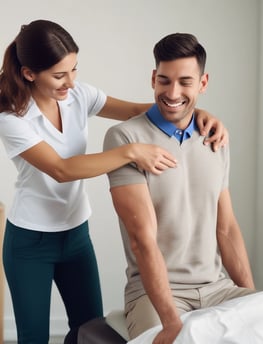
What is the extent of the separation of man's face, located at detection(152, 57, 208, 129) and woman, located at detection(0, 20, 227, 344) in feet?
0.34

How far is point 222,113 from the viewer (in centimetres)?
286

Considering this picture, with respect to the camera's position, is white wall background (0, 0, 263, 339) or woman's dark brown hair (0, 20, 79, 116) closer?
woman's dark brown hair (0, 20, 79, 116)

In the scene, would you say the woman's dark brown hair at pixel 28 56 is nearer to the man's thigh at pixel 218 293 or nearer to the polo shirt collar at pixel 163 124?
the polo shirt collar at pixel 163 124

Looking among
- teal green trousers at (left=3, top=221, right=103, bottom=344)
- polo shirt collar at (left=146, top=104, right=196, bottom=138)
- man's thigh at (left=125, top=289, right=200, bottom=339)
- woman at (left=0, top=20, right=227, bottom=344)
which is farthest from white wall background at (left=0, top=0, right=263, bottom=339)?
man's thigh at (left=125, top=289, right=200, bottom=339)

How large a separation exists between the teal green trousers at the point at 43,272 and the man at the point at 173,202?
22 centimetres

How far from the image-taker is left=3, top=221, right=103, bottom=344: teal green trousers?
198 centimetres

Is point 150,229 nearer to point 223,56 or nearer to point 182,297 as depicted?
point 182,297

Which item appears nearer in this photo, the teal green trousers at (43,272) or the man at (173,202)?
the man at (173,202)

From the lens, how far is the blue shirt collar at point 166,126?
1.85m

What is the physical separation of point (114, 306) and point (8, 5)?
1.38 meters

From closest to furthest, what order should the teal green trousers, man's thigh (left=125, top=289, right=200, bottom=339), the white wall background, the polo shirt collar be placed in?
man's thigh (left=125, top=289, right=200, bottom=339) → the polo shirt collar → the teal green trousers → the white wall background

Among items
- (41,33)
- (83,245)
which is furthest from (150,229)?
(41,33)

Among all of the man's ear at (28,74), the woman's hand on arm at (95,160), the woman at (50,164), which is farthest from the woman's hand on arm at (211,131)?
the man's ear at (28,74)

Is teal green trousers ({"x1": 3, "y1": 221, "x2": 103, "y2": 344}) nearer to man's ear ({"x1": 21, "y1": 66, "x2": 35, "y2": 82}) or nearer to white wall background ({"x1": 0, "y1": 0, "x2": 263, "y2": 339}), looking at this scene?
man's ear ({"x1": 21, "y1": 66, "x2": 35, "y2": 82})
